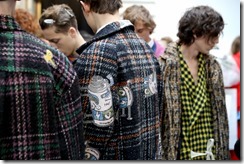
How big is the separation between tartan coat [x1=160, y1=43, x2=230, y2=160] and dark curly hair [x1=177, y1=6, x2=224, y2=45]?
5 cm

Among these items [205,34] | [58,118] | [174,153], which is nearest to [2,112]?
[58,118]

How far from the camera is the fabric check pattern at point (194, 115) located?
4.01 feet

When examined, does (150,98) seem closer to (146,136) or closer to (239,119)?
(146,136)

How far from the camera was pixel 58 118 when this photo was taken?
30.9 inches

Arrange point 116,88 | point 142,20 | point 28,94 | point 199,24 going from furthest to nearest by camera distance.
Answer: point 199,24, point 142,20, point 116,88, point 28,94

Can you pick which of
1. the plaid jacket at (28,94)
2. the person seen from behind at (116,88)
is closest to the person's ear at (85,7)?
the person seen from behind at (116,88)

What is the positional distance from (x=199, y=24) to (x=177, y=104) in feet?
0.79

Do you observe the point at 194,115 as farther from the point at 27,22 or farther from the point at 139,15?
the point at 27,22

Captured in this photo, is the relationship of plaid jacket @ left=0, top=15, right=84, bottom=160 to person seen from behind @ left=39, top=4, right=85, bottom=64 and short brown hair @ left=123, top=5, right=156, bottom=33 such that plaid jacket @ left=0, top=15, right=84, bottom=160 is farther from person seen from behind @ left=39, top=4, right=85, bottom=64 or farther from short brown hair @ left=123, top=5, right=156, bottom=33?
short brown hair @ left=123, top=5, right=156, bottom=33

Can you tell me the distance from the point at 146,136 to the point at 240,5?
43 centimetres

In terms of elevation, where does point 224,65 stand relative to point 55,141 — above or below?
above

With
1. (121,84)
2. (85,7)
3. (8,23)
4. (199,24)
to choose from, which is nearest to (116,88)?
(121,84)

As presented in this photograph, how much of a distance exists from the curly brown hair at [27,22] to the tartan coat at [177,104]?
365 mm

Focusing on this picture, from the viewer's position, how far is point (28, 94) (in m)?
0.74
